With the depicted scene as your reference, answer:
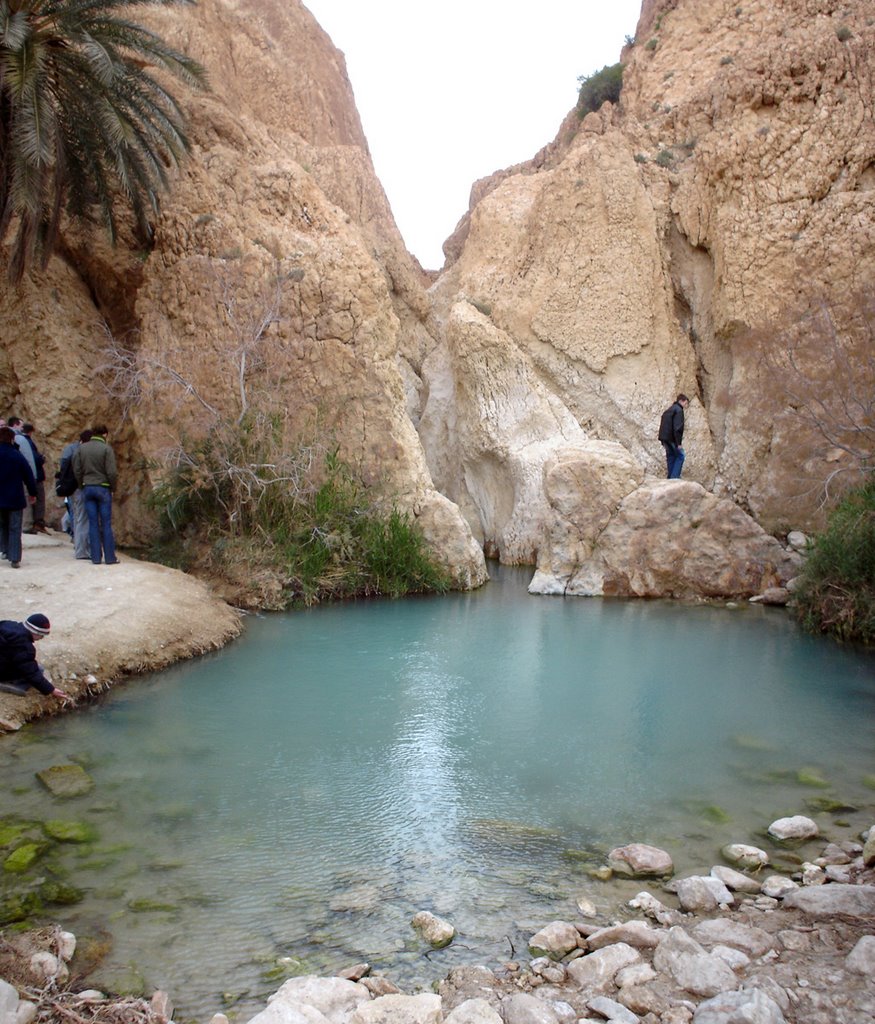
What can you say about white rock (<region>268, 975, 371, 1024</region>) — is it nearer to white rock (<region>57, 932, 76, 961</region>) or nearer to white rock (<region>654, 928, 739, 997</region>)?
white rock (<region>57, 932, 76, 961</region>)

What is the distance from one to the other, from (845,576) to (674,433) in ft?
16.1

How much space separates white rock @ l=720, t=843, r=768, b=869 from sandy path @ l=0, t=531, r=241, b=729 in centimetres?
466

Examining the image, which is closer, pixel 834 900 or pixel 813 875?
pixel 834 900

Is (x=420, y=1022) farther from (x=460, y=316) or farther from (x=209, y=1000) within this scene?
(x=460, y=316)

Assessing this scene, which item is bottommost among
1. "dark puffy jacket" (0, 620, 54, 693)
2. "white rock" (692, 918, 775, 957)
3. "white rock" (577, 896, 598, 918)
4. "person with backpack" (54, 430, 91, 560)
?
"white rock" (577, 896, 598, 918)

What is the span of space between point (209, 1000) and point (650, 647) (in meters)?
6.79

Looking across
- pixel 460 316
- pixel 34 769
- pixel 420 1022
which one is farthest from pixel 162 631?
pixel 460 316

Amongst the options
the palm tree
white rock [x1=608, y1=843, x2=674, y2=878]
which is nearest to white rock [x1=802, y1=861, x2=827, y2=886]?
white rock [x1=608, y1=843, x2=674, y2=878]

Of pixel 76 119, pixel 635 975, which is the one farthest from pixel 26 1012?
pixel 76 119

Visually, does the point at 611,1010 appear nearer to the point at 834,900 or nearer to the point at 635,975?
the point at 635,975

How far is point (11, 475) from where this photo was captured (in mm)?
8711

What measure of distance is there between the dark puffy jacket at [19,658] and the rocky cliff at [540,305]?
5.85 metres

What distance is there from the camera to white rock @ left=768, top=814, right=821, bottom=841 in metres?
4.30

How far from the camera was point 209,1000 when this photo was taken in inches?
118
